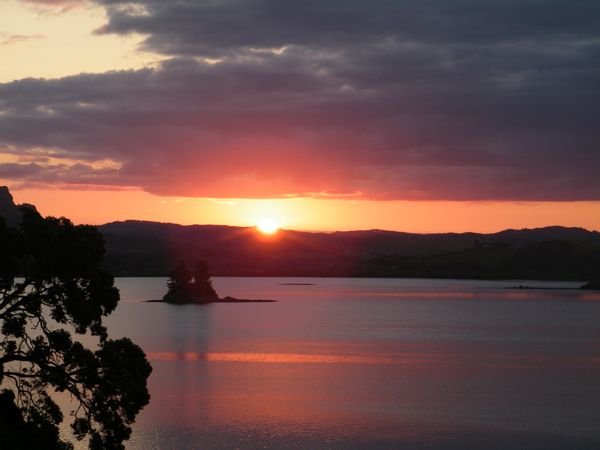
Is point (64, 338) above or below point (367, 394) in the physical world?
above

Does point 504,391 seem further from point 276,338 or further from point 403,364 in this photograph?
point 276,338

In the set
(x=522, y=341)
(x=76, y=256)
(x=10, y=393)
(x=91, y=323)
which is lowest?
(x=522, y=341)

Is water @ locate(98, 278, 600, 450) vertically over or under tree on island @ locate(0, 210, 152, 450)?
under

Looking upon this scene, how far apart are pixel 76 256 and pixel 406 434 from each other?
145ft

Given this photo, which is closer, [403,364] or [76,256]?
[76,256]

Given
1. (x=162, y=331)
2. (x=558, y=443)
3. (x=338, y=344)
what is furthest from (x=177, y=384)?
(x=162, y=331)

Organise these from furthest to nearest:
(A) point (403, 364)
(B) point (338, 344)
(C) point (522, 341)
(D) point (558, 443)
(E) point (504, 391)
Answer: (C) point (522, 341) → (B) point (338, 344) → (A) point (403, 364) → (E) point (504, 391) → (D) point (558, 443)

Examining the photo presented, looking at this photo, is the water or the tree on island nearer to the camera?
the tree on island

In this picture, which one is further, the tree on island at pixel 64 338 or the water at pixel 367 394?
the water at pixel 367 394

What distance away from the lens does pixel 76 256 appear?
3675 centimetres

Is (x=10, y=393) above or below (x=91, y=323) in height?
below

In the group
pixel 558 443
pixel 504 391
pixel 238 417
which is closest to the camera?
pixel 558 443

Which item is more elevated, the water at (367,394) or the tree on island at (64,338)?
the tree on island at (64,338)

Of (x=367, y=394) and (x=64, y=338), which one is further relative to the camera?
(x=367, y=394)
